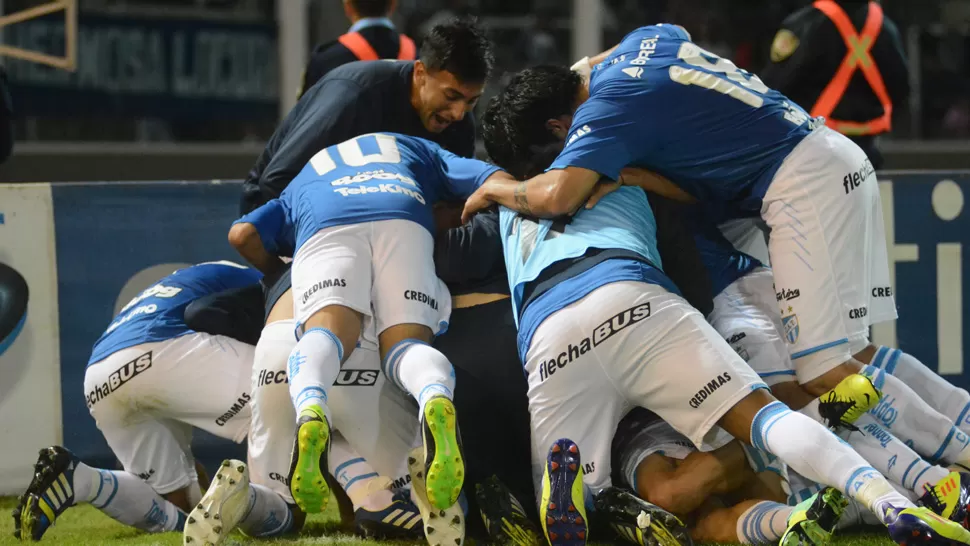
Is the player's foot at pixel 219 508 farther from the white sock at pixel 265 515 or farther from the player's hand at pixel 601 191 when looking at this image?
the player's hand at pixel 601 191

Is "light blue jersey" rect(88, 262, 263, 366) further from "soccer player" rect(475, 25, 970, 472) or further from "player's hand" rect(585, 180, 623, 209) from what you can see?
"player's hand" rect(585, 180, 623, 209)

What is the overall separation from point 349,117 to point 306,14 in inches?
188

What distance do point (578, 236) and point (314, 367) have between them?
88 centimetres

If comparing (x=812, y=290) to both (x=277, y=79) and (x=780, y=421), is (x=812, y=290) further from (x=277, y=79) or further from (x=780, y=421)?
(x=277, y=79)

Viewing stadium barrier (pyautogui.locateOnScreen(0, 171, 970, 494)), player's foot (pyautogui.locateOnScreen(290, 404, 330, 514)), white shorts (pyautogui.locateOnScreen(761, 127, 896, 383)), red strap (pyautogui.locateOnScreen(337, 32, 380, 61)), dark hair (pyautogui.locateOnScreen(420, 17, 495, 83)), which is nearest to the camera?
player's foot (pyautogui.locateOnScreen(290, 404, 330, 514))

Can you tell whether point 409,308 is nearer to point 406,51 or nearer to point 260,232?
point 260,232

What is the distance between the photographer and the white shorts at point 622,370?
11.0 feet

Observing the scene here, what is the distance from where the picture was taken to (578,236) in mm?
3684

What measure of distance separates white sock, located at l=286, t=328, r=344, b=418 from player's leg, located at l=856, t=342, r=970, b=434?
69.1 inches

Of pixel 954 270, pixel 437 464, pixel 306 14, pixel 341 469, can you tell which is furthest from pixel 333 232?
pixel 306 14

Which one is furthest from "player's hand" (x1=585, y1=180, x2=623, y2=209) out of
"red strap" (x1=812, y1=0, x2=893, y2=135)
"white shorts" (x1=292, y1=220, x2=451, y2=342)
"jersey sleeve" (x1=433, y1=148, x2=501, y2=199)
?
"red strap" (x1=812, y1=0, x2=893, y2=135)

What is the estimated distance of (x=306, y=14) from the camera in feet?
30.0

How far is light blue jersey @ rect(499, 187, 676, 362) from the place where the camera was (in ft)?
11.6

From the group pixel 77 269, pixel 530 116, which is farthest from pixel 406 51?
pixel 530 116
